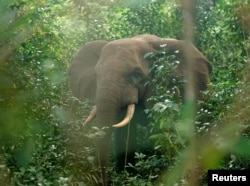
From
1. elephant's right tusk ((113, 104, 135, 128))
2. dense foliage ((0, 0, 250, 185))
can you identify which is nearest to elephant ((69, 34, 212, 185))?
elephant's right tusk ((113, 104, 135, 128))

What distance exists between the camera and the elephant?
6.48m

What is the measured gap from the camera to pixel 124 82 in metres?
6.80

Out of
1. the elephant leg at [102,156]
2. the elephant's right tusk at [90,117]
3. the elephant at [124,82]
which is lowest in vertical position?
the elephant leg at [102,156]

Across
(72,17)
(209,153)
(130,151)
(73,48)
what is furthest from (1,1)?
(72,17)

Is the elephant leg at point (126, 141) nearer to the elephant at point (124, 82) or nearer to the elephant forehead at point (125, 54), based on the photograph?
the elephant at point (124, 82)

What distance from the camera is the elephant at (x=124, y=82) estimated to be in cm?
648

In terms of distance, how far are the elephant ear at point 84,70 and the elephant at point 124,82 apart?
12mm

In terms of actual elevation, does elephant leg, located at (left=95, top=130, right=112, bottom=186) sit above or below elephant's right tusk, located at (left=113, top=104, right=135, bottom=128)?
below

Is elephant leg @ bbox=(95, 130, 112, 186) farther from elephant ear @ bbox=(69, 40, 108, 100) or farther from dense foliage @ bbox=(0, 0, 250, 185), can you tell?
elephant ear @ bbox=(69, 40, 108, 100)

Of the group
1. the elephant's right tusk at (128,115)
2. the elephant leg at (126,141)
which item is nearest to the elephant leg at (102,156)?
the elephant's right tusk at (128,115)

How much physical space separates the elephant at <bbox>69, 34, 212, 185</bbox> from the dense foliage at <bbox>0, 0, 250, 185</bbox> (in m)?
0.28

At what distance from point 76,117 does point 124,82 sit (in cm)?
67

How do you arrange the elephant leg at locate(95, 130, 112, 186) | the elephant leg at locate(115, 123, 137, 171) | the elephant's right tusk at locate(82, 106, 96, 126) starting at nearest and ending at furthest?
1. the elephant leg at locate(95, 130, 112, 186)
2. the elephant's right tusk at locate(82, 106, 96, 126)
3. the elephant leg at locate(115, 123, 137, 171)

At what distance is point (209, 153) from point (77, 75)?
5250 mm
